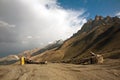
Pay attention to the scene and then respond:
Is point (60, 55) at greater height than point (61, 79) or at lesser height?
greater

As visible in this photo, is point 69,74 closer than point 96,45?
Yes

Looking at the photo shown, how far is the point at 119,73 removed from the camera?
1639 centimetres

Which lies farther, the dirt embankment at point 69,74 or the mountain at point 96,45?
the mountain at point 96,45

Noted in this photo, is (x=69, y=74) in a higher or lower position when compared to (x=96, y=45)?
lower

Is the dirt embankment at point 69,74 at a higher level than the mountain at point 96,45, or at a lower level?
lower

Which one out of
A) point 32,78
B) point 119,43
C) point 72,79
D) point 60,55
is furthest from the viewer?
point 60,55

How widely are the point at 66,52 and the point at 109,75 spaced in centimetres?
12650

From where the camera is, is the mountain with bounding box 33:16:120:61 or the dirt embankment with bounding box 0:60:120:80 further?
the mountain with bounding box 33:16:120:61

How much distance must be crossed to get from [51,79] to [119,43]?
3127 inches

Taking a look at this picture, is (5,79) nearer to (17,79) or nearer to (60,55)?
(17,79)

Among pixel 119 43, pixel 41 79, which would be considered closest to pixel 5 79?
pixel 41 79

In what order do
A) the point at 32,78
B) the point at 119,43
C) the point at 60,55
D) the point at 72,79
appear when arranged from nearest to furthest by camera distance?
the point at 72,79 < the point at 32,78 < the point at 119,43 < the point at 60,55

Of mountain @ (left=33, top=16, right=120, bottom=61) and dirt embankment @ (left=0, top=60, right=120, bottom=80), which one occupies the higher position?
mountain @ (left=33, top=16, right=120, bottom=61)

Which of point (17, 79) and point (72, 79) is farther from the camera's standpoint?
point (17, 79)
